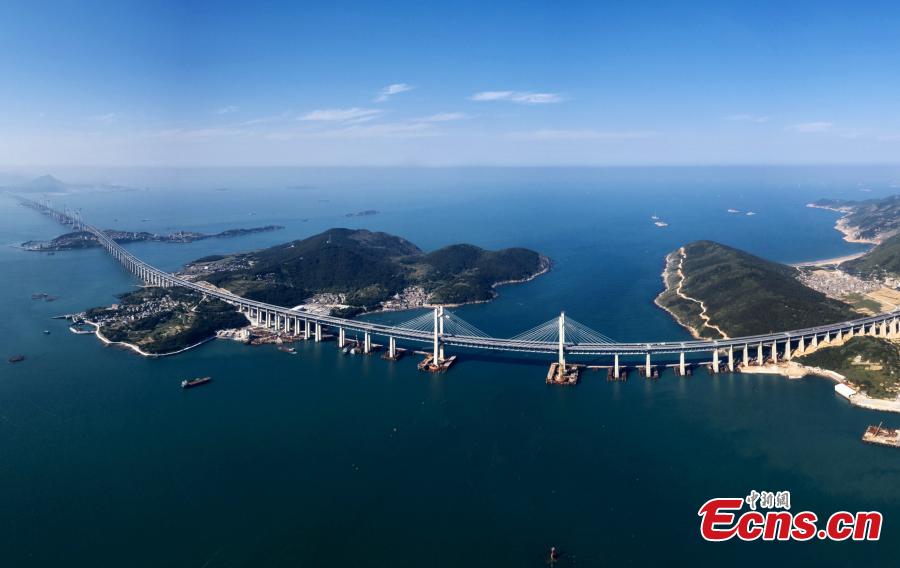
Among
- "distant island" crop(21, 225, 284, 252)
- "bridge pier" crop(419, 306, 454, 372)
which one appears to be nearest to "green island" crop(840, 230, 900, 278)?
"bridge pier" crop(419, 306, 454, 372)

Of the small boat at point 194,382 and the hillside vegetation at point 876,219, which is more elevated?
the hillside vegetation at point 876,219

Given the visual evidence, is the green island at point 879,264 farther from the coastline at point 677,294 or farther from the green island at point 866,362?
the green island at point 866,362

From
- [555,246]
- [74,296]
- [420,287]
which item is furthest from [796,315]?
[74,296]

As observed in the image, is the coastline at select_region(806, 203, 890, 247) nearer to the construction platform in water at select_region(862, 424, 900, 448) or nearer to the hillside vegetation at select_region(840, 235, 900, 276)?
the hillside vegetation at select_region(840, 235, 900, 276)

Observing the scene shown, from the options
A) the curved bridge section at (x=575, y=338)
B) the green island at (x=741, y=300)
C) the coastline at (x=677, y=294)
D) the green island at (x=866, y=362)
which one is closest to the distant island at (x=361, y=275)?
the curved bridge section at (x=575, y=338)

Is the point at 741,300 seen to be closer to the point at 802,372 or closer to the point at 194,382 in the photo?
the point at 802,372

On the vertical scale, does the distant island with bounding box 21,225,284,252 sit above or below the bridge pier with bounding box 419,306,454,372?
above

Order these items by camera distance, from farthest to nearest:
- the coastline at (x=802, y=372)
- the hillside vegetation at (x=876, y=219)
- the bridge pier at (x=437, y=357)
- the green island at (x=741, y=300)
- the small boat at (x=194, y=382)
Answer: the hillside vegetation at (x=876, y=219), the green island at (x=741, y=300), the bridge pier at (x=437, y=357), the small boat at (x=194, y=382), the coastline at (x=802, y=372)

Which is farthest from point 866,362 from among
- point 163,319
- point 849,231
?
point 849,231
